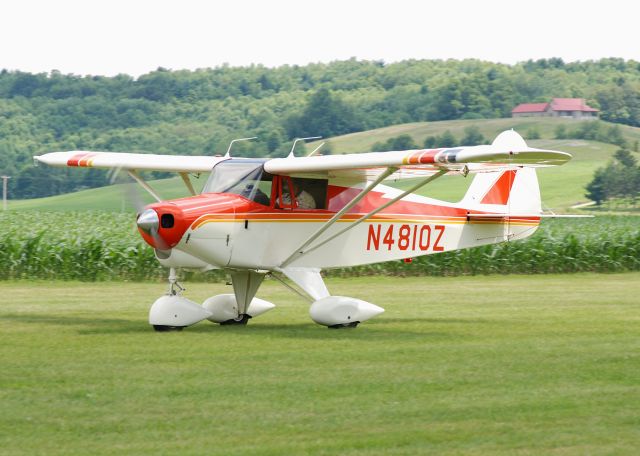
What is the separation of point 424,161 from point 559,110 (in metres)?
112

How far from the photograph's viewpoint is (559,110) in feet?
397

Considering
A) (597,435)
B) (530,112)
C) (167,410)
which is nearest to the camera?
(597,435)

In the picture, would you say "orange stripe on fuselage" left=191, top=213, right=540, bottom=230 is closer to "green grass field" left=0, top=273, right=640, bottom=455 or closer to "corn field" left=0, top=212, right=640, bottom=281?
"green grass field" left=0, top=273, right=640, bottom=455

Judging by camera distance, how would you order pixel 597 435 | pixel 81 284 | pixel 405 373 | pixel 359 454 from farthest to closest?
pixel 81 284
pixel 405 373
pixel 597 435
pixel 359 454

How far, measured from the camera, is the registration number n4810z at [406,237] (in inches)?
587

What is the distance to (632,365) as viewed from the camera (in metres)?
10.9

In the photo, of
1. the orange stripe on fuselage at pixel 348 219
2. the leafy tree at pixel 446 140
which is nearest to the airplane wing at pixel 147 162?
the orange stripe on fuselage at pixel 348 219

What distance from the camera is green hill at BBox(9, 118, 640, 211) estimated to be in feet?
200

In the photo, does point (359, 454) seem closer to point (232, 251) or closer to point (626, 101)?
point (232, 251)

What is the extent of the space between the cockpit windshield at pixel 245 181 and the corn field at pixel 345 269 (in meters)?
8.93

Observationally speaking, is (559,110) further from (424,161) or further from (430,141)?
(424,161)

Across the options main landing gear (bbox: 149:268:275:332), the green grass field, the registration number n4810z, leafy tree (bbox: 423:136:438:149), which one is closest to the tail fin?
the registration number n4810z

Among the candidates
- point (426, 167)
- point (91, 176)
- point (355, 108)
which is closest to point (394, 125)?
point (355, 108)

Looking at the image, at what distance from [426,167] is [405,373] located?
3767 mm
